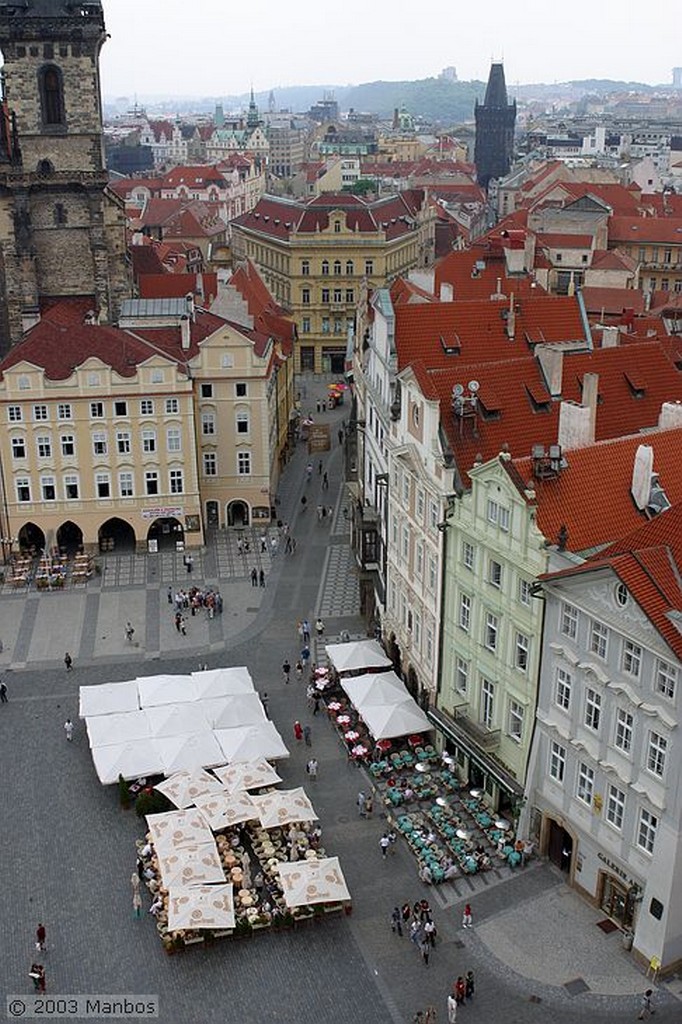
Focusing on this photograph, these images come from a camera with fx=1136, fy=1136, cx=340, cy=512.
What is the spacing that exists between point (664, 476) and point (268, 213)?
102324 millimetres

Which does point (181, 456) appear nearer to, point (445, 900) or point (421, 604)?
point (421, 604)

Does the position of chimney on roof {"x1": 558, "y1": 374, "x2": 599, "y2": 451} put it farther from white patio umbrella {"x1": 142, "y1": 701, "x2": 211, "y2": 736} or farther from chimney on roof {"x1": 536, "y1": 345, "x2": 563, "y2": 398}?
white patio umbrella {"x1": 142, "y1": 701, "x2": 211, "y2": 736}

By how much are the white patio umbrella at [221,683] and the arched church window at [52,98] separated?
53014 millimetres

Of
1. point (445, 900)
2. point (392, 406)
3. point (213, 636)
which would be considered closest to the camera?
point (445, 900)

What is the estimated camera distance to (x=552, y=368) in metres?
53.8

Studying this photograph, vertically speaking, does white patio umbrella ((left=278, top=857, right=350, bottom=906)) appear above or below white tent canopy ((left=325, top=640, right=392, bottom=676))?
below

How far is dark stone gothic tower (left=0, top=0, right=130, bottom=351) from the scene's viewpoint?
88.6 meters

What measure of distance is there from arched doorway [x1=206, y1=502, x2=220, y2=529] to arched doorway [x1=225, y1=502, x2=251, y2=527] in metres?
0.68

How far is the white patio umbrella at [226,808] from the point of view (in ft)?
156

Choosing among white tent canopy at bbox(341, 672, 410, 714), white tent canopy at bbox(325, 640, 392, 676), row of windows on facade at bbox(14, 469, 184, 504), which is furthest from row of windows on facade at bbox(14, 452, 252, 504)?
white tent canopy at bbox(341, 672, 410, 714)

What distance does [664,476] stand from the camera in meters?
46.1

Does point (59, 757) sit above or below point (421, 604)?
below

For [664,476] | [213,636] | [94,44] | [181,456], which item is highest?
[94,44]

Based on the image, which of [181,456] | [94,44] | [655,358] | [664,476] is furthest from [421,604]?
[94,44]
